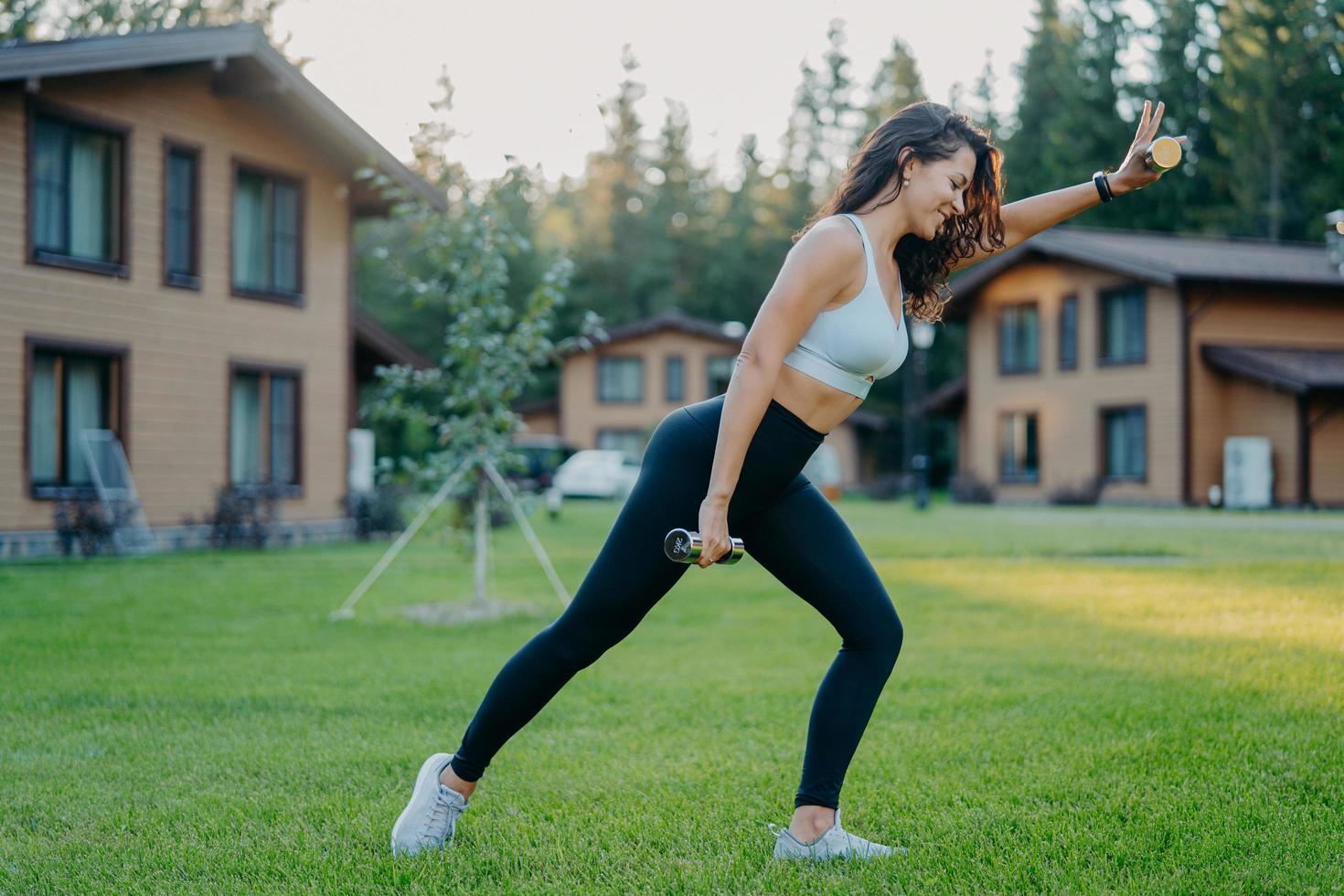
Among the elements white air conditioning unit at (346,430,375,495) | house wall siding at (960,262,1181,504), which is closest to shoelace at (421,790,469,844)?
white air conditioning unit at (346,430,375,495)

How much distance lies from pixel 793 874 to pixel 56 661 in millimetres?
5332

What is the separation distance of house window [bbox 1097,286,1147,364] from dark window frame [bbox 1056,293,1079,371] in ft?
2.73

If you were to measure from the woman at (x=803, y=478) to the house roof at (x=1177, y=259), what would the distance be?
884 inches

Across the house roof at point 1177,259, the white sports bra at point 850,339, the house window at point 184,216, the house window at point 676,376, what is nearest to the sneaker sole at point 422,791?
the white sports bra at point 850,339

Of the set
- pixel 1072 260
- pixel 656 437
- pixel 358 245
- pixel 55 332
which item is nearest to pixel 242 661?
pixel 656 437

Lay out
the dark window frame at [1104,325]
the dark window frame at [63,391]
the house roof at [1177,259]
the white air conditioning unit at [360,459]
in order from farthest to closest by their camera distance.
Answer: the dark window frame at [1104,325] < the house roof at [1177,259] < the white air conditioning unit at [360,459] < the dark window frame at [63,391]

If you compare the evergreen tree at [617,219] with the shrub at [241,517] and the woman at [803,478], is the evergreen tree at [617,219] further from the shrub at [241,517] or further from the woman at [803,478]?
the woman at [803,478]

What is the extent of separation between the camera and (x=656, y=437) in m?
3.40

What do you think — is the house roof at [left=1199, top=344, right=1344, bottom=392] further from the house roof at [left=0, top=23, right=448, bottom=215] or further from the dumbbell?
the dumbbell

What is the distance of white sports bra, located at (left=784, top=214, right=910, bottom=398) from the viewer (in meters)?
3.25

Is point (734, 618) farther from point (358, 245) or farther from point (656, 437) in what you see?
point (358, 245)

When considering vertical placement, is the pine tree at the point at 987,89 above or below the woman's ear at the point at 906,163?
above

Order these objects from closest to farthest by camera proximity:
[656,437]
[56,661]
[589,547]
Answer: [656,437] → [56,661] → [589,547]

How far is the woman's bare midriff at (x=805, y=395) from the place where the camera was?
329 centimetres
